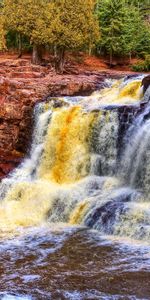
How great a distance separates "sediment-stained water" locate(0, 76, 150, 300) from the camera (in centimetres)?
1064

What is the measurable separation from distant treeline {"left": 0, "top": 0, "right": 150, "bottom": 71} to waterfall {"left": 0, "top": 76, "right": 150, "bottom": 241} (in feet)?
29.3

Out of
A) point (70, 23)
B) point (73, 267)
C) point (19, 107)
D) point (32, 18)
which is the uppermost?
point (32, 18)

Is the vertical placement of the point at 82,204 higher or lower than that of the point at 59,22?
lower

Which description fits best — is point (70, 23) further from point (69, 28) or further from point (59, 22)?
point (59, 22)

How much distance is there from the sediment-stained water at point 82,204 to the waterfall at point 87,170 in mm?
40

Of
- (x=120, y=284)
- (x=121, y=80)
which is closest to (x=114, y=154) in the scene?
(x=121, y=80)

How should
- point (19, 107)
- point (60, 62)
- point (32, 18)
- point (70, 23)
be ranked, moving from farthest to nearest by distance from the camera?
point (32, 18), point (60, 62), point (70, 23), point (19, 107)

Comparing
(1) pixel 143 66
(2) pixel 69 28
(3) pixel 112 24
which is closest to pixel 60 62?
(2) pixel 69 28

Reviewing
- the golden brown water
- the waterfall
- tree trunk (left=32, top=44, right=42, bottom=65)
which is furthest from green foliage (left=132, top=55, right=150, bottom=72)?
the golden brown water

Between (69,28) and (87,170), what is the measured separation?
1432cm

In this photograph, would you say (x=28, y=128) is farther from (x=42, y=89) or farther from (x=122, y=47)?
(x=122, y=47)

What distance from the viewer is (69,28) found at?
100 ft

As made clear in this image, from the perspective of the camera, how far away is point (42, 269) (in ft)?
37.2

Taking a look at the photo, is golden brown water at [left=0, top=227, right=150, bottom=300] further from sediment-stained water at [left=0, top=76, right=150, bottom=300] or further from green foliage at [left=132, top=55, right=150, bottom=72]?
green foliage at [left=132, top=55, right=150, bottom=72]
